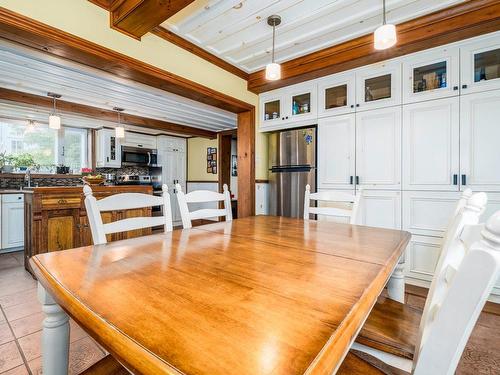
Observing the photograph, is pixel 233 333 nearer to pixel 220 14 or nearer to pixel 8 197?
pixel 220 14

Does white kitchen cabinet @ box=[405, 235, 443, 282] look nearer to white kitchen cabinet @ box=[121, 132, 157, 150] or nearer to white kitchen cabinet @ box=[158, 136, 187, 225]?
white kitchen cabinet @ box=[158, 136, 187, 225]

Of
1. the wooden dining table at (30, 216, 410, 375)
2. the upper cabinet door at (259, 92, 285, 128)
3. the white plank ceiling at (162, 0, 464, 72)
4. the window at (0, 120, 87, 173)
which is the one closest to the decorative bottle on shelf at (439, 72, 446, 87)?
the white plank ceiling at (162, 0, 464, 72)

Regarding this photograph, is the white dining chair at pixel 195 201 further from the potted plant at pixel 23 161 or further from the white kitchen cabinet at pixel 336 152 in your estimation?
the potted plant at pixel 23 161

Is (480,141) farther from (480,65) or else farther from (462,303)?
(462,303)

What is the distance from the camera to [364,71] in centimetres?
279

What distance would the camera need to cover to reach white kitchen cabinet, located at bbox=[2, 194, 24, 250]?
373cm

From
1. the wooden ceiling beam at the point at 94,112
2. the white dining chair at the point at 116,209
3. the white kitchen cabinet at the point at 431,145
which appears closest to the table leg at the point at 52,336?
the white dining chair at the point at 116,209

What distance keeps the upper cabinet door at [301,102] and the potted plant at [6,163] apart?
15.2ft

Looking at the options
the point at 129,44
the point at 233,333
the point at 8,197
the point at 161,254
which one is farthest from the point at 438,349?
the point at 8,197

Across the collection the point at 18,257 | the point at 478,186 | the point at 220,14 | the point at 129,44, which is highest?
the point at 220,14

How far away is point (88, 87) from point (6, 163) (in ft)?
7.78

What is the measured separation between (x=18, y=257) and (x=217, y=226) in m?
3.74

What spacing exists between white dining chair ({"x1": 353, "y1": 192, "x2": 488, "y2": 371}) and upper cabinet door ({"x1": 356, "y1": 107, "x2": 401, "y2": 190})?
1861 millimetres

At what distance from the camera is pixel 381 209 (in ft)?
8.91
